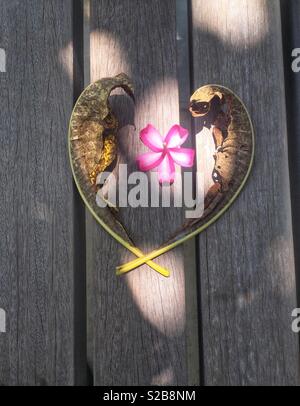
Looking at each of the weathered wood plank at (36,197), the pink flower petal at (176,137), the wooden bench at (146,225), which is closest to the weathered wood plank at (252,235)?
the wooden bench at (146,225)

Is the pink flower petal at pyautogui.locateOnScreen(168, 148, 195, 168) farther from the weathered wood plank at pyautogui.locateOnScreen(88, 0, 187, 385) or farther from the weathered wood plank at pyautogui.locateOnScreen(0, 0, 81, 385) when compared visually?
the weathered wood plank at pyautogui.locateOnScreen(0, 0, 81, 385)

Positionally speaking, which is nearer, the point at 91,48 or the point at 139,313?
the point at 139,313

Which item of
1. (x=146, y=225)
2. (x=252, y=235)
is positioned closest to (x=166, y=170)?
(x=146, y=225)

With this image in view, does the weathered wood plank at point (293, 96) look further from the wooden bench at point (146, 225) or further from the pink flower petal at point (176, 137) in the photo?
the pink flower petal at point (176, 137)

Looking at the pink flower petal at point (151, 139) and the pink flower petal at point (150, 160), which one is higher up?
the pink flower petal at point (151, 139)
